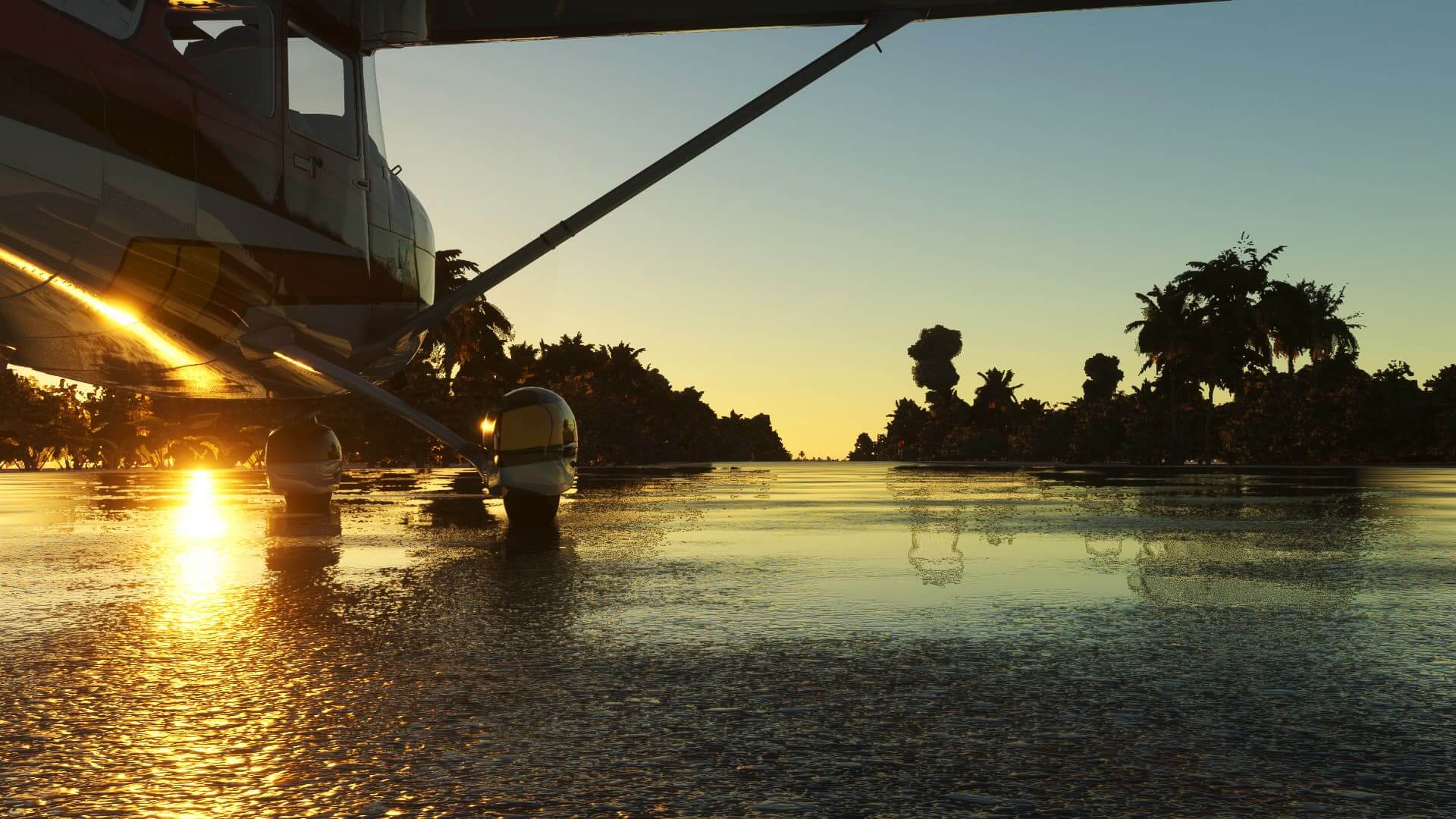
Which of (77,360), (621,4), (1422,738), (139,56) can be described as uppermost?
(621,4)

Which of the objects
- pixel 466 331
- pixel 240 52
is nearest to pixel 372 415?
pixel 466 331

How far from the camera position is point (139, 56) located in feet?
21.7

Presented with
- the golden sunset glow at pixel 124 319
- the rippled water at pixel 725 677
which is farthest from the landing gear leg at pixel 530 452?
the golden sunset glow at pixel 124 319

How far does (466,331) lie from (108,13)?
38615mm

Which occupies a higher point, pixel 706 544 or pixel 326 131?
pixel 326 131

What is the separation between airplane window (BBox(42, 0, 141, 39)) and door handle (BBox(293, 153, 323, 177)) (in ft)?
5.51

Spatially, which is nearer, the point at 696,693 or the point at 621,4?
the point at 696,693

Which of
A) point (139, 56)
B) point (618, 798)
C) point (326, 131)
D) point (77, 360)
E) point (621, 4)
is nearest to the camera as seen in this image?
point (618, 798)

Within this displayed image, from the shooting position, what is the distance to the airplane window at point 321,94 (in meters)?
8.52

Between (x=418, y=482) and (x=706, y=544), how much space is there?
624 inches

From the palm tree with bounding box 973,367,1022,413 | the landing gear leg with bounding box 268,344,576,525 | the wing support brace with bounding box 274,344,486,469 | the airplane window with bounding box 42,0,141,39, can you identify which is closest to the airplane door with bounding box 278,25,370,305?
the wing support brace with bounding box 274,344,486,469

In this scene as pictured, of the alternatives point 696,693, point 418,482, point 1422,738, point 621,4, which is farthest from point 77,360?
point 418,482

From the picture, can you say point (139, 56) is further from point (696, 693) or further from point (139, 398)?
point (139, 398)

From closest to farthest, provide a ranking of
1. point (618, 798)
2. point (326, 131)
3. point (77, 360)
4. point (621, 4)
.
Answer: point (618, 798), point (77, 360), point (326, 131), point (621, 4)
